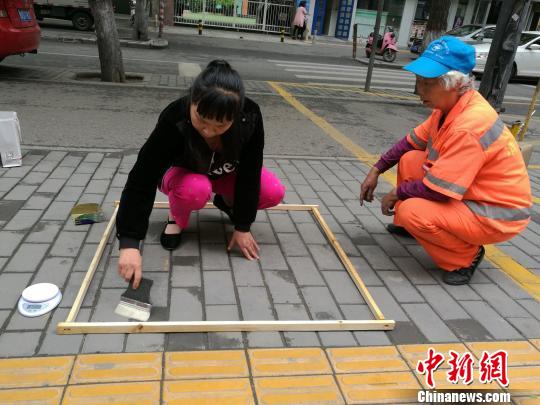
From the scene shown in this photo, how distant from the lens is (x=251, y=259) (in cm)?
290

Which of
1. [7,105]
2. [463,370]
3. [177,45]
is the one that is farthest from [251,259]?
[177,45]

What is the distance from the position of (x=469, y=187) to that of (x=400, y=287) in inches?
27.5

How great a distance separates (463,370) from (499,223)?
2.98 ft

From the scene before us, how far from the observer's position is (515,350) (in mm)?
2316

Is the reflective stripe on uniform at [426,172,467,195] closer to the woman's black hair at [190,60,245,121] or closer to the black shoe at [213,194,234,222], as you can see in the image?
the woman's black hair at [190,60,245,121]

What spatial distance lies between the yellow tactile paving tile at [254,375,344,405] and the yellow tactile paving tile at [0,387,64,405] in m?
0.78

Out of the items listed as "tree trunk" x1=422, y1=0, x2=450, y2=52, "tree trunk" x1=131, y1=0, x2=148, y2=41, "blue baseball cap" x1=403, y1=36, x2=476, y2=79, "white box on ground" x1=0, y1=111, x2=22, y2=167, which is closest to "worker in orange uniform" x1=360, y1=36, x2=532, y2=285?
"blue baseball cap" x1=403, y1=36, x2=476, y2=79

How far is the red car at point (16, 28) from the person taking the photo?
6.76 meters

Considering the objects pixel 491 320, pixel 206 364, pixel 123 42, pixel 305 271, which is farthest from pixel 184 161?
pixel 123 42

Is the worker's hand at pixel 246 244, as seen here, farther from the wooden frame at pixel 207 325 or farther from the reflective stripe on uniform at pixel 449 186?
the reflective stripe on uniform at pixel 449 186

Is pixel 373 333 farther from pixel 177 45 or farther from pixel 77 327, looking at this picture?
pixel 177 45

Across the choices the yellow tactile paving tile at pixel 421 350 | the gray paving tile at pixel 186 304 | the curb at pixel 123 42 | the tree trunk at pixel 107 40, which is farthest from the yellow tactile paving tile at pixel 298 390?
the curb at pixel 123 42

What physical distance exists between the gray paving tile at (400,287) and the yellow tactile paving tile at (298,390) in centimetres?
85

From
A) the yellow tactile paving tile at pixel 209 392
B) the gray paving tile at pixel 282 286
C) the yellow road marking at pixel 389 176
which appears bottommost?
the yellow road marking at pixel 389 176
